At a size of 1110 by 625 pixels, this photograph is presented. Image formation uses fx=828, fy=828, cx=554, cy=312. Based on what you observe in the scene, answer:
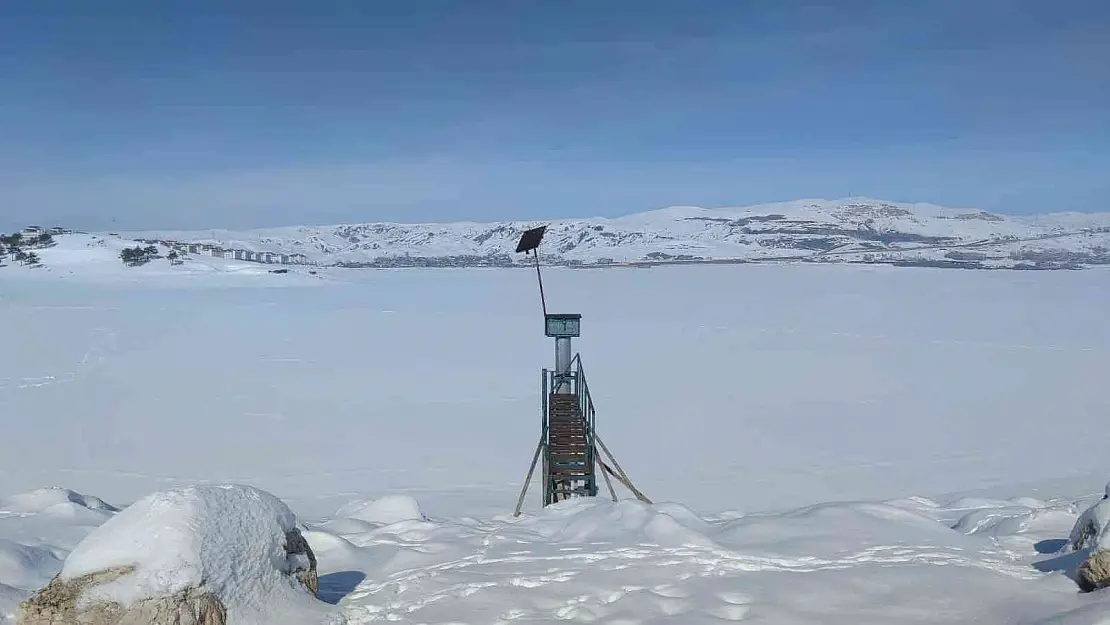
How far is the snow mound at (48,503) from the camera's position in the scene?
308 inches

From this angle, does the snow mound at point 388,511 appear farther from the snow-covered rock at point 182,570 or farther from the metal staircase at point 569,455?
the snow-covered rock at point 182,570

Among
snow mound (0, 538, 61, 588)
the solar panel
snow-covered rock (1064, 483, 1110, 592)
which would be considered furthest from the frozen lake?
snow-covered rock (1064, 483, 1110, 592)

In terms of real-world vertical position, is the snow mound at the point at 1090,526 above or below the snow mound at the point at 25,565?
above

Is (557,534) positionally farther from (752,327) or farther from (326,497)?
(752,327)

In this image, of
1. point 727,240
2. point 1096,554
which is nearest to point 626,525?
point 1096,554

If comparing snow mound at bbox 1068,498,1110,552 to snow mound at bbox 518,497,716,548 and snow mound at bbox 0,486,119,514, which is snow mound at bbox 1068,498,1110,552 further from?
snow mound at bbox 0,486,119,514

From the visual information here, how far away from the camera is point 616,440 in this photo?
55.5 feet

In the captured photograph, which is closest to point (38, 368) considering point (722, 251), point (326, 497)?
point (326, 497)

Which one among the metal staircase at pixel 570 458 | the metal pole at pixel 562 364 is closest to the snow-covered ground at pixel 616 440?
the metal staircase at pixel 570 458

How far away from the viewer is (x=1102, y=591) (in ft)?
13.8

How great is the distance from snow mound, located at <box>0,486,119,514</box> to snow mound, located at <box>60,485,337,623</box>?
4.40 metres

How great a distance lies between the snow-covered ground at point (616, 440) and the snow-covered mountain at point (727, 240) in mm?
45460

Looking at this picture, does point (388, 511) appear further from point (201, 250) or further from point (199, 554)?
point (201, 250)

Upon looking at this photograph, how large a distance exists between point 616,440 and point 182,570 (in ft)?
44.1
